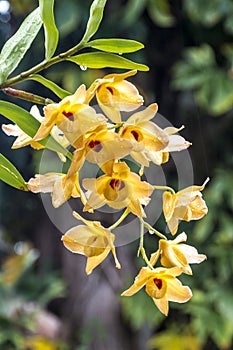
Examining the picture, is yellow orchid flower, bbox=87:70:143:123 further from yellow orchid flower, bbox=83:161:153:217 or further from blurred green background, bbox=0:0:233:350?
blurred green background, bbox=0:0:233:350

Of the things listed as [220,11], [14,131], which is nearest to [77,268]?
[220,11]

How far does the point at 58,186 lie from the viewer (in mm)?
286

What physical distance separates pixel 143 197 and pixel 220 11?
128cm

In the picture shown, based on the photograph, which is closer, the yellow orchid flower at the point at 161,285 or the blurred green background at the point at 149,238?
the yellow orchid flower at the point at 161,285

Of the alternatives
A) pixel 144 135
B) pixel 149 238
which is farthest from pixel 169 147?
pixel 149 238

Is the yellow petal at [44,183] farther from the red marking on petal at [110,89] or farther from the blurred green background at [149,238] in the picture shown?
the blurred green background at [149,238]

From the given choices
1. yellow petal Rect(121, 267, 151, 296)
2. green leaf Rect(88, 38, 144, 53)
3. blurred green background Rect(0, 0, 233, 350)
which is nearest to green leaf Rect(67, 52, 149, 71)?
green leaf Rect(88, 38, 144, 53)

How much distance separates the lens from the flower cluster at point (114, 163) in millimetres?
264

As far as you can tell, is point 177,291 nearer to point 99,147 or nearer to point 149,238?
point 99,147

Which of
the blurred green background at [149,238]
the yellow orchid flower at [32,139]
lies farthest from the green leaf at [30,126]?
the blurred green background at [149,238]

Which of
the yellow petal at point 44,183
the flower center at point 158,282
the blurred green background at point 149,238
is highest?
the yellow petal at point 44,183

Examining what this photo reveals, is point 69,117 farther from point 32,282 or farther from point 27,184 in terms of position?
point 32,282

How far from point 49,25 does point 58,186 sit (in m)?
0.09

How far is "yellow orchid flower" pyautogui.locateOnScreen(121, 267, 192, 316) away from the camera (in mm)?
293
